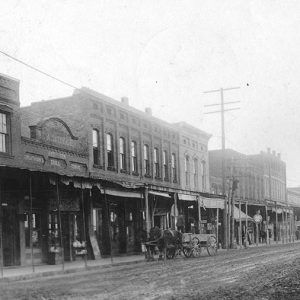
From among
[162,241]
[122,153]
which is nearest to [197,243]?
[162,241]

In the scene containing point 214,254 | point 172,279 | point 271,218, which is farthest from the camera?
point 271,218

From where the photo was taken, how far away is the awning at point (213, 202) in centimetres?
3347

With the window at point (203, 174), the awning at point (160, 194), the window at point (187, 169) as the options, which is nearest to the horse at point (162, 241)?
the awning at point (160, 194)

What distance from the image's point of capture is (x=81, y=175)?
27.0 meters

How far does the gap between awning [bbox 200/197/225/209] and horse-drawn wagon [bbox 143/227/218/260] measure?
5.61 m

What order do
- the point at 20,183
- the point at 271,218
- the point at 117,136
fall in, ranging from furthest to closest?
1. the point at 271,218
2. the point at 117,136
3. the point at 20,183

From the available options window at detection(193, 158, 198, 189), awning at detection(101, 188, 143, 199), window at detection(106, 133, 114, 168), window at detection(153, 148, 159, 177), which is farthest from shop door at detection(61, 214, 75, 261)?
window at detection(193, 158, 198, 189)

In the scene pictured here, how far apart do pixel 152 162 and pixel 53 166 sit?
11.3 m

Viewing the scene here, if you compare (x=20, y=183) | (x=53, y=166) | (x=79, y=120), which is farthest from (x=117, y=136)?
(x=20, y=183)

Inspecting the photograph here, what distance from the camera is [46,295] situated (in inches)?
448

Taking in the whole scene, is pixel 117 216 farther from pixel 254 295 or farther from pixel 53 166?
pixel 254 295

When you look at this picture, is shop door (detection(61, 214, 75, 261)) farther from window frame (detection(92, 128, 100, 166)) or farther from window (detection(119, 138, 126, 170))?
window (detection(119, 138, 126, 170))

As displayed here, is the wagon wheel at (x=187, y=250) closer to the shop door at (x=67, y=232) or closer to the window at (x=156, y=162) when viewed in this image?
the shop door at (x=67, y=232)

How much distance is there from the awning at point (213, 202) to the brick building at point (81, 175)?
35.7 inches
